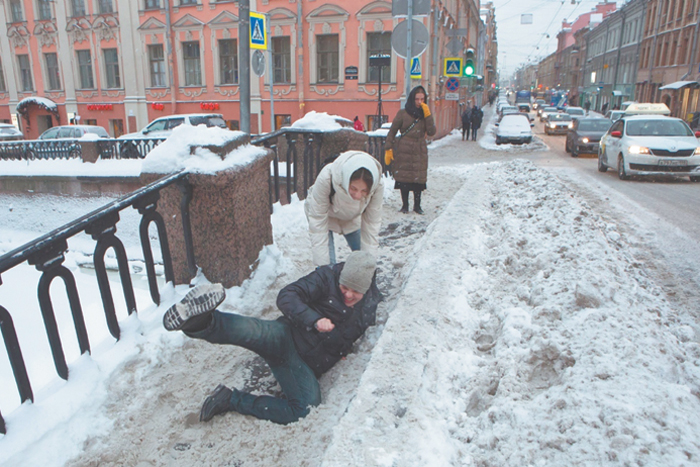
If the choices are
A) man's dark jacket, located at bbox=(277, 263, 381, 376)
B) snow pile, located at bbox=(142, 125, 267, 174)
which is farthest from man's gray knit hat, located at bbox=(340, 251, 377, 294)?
snow pile, located at bbox=(142, 125, 267, 174)

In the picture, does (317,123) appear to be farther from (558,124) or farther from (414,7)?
(558,124)

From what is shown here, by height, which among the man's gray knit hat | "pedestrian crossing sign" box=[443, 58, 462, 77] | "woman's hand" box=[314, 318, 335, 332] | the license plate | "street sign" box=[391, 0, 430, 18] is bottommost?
"woman's hand" box=[314, 318, 335, 332]

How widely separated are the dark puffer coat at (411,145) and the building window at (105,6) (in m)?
26.0

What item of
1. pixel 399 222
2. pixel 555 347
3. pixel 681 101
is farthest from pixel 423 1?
pixel 681 101

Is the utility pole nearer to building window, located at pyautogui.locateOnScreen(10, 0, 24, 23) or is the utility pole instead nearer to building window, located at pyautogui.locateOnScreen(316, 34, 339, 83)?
building window, located at pyautogui.locateOnScreen(316, 34, 339, 83)

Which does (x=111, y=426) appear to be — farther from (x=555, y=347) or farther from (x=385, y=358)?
(x=555, y=347)

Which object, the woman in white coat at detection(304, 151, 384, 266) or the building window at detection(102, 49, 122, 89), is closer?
the woman in white coat at detection(304, 151, 384, 266)

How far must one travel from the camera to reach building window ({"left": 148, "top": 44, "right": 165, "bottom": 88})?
25.3m

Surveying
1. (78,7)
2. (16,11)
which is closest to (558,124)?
(78,7)

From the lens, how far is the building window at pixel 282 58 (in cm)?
2286

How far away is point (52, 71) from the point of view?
28.2m

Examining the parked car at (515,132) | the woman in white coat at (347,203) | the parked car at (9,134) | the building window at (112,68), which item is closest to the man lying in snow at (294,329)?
the woman in white coat at (347,203)

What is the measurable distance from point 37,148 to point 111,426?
43.2 feet

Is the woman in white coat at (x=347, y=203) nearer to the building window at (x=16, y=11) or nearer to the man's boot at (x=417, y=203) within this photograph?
the man's boot at (x=417, y=203)
